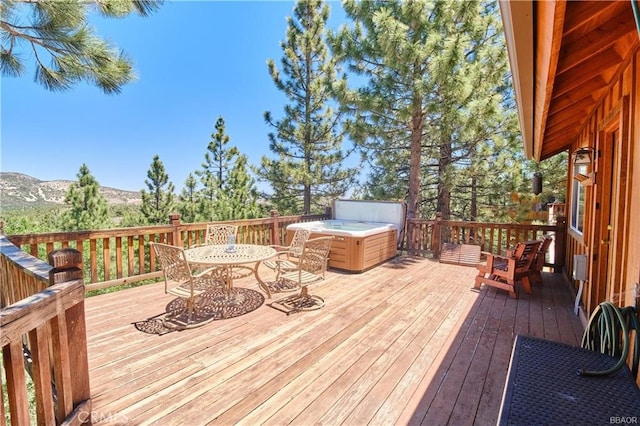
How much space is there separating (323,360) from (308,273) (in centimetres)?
144

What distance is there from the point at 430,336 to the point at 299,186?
34.7 feet

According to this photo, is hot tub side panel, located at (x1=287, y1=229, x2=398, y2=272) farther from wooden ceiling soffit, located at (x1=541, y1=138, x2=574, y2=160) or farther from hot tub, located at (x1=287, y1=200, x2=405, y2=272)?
wooden ceiling soffit, located at (x1=541, y1=138, x2=574, y2=160)

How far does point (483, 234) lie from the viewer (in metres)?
6.24

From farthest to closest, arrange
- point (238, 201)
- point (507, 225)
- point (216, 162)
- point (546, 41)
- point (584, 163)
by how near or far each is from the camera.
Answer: point (216, 162) < point (238, 201) < point (507, 225) < point (584, 163) < point (546, 41)

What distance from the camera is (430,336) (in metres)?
3.05

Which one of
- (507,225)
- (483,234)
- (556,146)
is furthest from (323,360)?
(556,146)

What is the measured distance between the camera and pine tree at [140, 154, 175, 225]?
1121cm

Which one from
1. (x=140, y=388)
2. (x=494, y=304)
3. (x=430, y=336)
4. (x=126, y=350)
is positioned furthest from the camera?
(x=494, y=304)

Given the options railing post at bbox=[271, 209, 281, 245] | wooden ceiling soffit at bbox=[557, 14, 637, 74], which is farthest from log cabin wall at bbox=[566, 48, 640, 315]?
railing post at bbox=[271, 209, 281, 245]

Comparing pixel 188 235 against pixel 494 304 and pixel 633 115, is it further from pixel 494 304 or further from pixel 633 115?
pixel 633 115

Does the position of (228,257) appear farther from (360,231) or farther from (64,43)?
(64,43)

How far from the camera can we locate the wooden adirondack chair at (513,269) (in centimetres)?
431

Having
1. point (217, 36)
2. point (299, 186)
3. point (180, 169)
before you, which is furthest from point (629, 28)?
point (217, 36)

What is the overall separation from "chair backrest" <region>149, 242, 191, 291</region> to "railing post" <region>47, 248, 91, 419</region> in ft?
4.37
